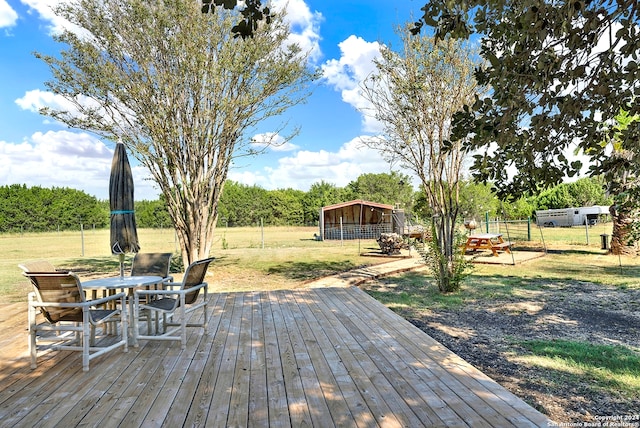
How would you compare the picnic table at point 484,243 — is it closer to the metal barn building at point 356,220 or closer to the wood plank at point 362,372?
the wood plank at point 362,372

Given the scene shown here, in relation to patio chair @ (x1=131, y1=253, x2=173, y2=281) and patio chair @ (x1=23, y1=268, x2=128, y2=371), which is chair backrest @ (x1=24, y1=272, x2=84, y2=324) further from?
patio chair @ (x1=131, y1=253, x2=173, y2=281)

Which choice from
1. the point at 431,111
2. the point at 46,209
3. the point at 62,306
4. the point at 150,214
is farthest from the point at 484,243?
the point at 46,209

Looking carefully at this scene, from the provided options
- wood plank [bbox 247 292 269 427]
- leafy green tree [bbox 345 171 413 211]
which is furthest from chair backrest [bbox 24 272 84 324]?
leafy green tree [bbox 345 171 413 211]

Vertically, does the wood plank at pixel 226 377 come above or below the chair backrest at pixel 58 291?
below

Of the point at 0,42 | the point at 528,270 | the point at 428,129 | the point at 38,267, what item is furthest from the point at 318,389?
the point at 0,42

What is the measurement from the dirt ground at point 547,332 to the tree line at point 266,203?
49.5 feet

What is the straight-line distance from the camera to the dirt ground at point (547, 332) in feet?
9.27

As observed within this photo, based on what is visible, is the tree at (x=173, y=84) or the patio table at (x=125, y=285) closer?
the patio table at (x=125, y=285)

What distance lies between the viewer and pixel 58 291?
307 centimetres

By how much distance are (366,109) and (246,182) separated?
30.6 m

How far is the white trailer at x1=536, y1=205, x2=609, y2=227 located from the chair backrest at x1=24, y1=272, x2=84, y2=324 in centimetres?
2819

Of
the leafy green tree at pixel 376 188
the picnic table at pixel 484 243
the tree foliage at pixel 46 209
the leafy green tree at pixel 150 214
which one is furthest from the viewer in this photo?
the leafy green tree at pixel 376 188

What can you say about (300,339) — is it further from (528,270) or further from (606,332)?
(528,270)

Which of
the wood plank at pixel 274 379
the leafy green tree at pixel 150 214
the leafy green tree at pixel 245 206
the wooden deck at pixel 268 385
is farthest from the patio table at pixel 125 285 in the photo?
the leafy green tree at pixel 245 206
